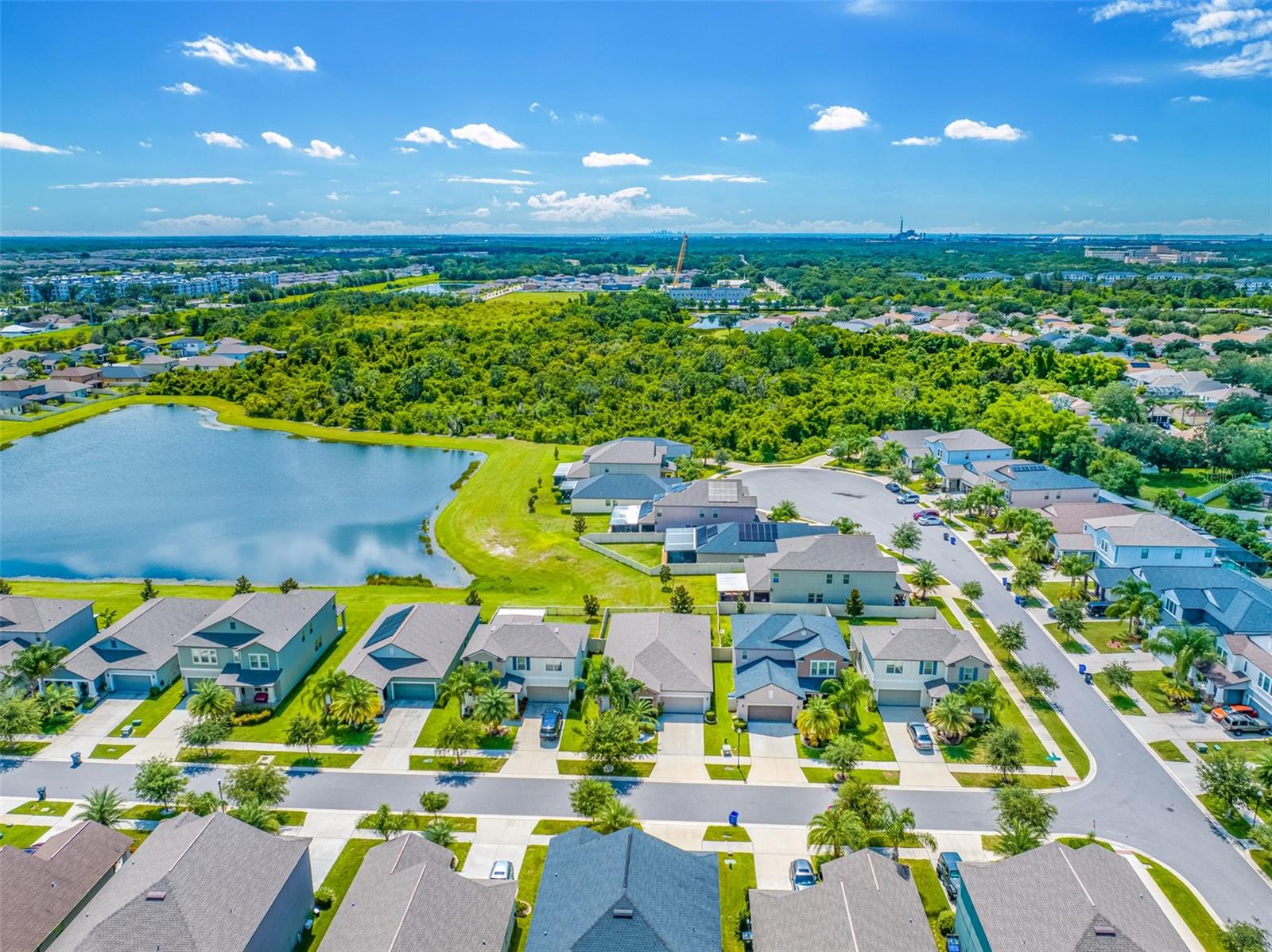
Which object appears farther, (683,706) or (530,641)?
(530,641)

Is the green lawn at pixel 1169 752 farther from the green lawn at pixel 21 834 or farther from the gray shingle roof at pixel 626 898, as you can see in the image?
the green lawn at pixel 21 834

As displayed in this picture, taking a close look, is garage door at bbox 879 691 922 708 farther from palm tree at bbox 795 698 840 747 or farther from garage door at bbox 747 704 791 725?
garage door at bbox 747 704 791 725

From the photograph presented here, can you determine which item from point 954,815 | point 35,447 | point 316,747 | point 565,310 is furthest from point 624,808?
point 565,310

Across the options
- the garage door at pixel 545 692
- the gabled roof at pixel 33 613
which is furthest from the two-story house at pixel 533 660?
the gabled roof at pixel 33 613

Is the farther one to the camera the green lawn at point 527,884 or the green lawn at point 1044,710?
the green lawn at point 1044,710

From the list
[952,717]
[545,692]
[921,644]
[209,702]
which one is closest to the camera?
[952,717]

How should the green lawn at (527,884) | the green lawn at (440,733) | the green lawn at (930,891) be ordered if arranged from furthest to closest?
the green lawn at (440,733), the green lawn at (930,891), the green lawn at (527,884)

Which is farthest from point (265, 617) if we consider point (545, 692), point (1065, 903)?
point (1065, 903)

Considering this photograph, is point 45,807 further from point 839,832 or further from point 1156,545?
point 1156,545
